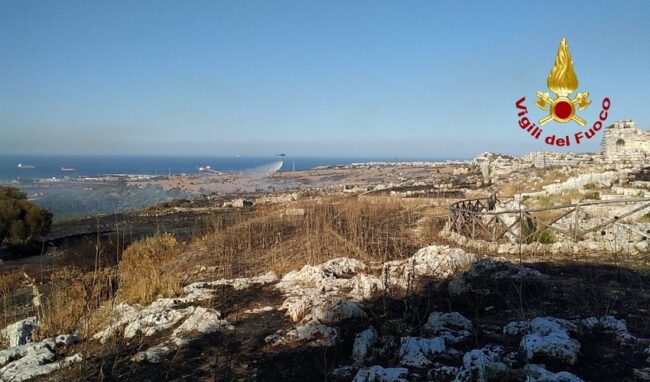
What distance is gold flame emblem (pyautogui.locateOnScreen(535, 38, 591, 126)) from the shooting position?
10.9 meters

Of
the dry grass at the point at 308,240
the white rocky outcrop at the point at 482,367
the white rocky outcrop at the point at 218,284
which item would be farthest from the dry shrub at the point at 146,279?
the white rocky outcrop at the point at 482,367

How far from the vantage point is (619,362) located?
374 centimetres

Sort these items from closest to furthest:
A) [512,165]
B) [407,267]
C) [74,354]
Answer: [74,354] → [407,267] → [512,165]

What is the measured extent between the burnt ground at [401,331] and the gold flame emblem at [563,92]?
510 cm

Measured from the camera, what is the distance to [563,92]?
36.3 feet

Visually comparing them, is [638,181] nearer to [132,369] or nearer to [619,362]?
[619,362]

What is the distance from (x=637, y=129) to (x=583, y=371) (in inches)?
1032

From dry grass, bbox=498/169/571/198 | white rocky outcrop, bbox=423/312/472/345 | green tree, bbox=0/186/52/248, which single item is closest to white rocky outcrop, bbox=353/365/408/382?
white rocky outcrop, bbox=423/312/472/345

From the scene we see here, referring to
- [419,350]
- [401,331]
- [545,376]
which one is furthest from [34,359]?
[545,376]

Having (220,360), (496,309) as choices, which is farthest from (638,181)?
(220,360)

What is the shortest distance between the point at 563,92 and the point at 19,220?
68.0 ft

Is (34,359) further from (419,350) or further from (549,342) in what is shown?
(549,342)

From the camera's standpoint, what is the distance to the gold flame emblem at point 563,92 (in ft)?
35.8

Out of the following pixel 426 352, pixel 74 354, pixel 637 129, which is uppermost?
pixel 637 129
